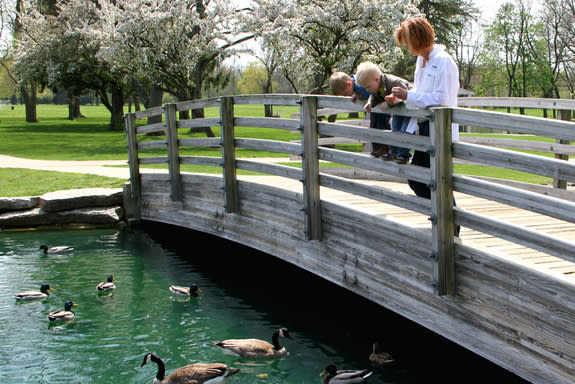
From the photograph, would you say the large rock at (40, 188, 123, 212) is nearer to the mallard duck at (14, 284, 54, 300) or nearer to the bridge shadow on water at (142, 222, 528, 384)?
the bridge shadow on water at (142, 222, 528, 384)

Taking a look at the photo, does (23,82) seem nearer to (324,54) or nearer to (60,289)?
(324,54)

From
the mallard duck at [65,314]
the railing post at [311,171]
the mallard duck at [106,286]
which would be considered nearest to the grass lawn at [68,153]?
the mallard duck at [106,286]

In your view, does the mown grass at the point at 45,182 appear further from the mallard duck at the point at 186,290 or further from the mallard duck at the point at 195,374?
the mallard duck at the point at 195,374

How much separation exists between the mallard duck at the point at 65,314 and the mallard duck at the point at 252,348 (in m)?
2.43

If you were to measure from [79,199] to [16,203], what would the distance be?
1.41m

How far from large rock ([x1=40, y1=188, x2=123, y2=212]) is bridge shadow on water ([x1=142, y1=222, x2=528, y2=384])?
1654 millimetres

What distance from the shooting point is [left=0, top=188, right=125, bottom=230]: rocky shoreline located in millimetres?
13500

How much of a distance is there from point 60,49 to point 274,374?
31.6m

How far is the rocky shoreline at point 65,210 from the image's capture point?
1350 cm

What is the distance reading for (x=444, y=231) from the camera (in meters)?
5.37

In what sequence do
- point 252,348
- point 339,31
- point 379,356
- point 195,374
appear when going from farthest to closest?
point 339,31 < point 252,348 < point 379,356 < point 195,374

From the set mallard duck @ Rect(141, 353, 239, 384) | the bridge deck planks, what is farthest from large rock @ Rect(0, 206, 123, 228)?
mallard duck @ Rect(141, 353, 239, 384)

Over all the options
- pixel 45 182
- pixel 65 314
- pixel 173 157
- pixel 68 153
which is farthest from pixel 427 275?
pixel 68 153

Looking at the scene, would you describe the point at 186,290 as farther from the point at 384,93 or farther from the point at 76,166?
the point at 76,166
